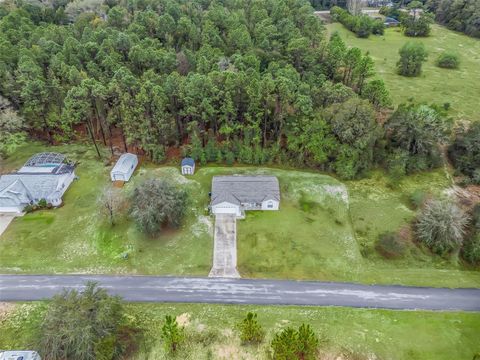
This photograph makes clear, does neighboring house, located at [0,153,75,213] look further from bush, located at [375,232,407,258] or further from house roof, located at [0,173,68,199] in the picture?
bush, located at [375,232,407,258]

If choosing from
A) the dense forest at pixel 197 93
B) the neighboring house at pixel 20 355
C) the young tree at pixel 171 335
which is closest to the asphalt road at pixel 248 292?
the young tree at pixel 171 335

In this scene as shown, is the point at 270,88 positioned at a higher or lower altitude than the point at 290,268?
higher

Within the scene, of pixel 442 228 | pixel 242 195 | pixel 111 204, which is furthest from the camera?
pixel 242 195

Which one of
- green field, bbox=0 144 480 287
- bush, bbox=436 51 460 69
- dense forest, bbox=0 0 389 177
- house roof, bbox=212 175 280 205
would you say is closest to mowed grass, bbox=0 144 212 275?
green field, bbox=0 144 480 287

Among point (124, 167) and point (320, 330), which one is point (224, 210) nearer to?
point (124, 167)

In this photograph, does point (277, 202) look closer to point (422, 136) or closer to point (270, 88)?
point (270, 88)

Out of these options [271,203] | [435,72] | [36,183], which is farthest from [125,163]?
[435,72]

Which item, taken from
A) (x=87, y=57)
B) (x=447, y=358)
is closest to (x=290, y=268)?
(x=447, y=358)
